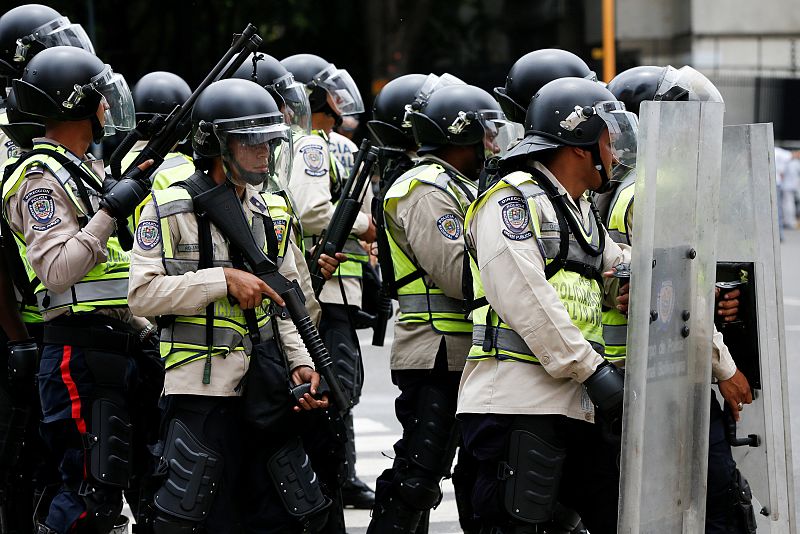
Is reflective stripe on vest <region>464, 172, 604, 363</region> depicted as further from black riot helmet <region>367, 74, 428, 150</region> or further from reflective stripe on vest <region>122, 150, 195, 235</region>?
reflective stripe on vest <region>122, 150, 195, 235</region>

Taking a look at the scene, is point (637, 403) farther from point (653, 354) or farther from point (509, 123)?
point (509, 123)

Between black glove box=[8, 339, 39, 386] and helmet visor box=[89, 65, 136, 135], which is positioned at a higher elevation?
helmet visor box=[89, 65, 136, 135]

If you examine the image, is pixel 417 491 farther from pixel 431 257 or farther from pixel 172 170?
pixel 172 170

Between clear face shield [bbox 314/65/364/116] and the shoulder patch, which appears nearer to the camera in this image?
the shoulder patch

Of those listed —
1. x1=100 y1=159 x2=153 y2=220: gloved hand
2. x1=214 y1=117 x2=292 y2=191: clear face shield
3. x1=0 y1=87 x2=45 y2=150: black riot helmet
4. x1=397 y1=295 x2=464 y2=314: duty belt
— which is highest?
x1=0 y1=87 x2=45 y2=150: black riot helmet

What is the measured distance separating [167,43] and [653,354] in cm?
1949

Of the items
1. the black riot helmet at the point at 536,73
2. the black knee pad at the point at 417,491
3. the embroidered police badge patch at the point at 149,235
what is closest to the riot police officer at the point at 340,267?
the black knee pad at the point at 417,491

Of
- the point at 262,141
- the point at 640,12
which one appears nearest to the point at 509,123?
the point at 262,141

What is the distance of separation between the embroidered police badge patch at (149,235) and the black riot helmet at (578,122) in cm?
119

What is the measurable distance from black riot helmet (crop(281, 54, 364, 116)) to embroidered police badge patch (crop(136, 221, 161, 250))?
2945 millimetres

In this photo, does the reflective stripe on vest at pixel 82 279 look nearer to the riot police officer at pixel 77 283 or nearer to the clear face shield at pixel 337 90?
the riot police officer at pixel 77 283

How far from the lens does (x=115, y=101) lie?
5.22 meters

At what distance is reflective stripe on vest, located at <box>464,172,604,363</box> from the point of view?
13.8 ft

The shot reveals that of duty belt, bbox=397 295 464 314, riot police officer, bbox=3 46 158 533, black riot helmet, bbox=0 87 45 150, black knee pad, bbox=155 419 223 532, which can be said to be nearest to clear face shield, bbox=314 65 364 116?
duty belt, bbox=397 295 464 314
